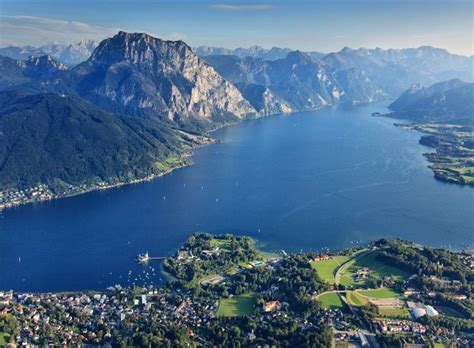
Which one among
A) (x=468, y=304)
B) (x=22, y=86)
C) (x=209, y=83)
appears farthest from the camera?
(x=209, y=83)

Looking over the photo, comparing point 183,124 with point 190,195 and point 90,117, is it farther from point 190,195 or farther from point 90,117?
point 190,195

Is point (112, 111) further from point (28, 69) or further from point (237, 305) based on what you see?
point (237, 305)

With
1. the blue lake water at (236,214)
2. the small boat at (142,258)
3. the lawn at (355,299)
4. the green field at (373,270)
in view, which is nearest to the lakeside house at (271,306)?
the lawn at (355,299)

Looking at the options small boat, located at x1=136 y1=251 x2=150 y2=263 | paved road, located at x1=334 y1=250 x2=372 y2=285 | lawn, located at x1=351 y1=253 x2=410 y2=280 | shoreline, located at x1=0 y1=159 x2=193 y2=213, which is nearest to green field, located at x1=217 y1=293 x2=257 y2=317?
paved road, located at x1=334 y1=250 x2=372 y2=285

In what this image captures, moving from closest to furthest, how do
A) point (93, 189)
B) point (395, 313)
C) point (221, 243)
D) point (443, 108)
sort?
1. point (395, 313)
2. point (221, 243)
3. point (93, 189)
4. point (443, 108)

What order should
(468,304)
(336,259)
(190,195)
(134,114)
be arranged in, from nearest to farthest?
(468,304) → (336,259) → (190,195) → (134,114)

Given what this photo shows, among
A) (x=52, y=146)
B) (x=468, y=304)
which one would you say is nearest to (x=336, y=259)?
(x=468, y=304)

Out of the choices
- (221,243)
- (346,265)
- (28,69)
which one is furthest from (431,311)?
(28,69)
